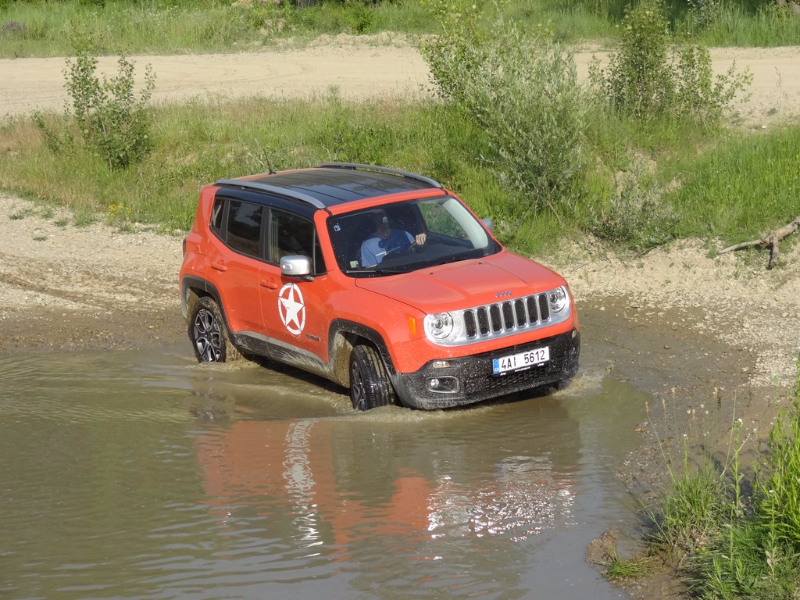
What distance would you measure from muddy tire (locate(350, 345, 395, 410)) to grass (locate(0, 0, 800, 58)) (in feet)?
48.4

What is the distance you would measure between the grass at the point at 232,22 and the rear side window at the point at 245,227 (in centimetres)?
1333

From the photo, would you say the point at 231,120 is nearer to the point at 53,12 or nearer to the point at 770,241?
the point at 770,241

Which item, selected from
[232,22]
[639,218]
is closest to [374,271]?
[639,218]

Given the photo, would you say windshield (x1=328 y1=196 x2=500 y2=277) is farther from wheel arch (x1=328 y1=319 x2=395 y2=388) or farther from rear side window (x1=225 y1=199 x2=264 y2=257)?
rear side window (x1=225 y1=199 x2=264 y2=257)

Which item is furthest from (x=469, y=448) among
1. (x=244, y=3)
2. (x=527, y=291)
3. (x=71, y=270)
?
(x=244, y=3)

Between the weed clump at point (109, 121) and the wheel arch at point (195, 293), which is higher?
the weed clump at point (109, 121)

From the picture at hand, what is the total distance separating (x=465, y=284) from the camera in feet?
27.1

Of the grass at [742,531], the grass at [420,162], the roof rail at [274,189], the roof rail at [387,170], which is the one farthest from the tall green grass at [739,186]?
the grass at [742,531]

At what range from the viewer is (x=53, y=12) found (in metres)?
28.5

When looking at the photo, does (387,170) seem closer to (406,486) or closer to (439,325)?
(439,325)

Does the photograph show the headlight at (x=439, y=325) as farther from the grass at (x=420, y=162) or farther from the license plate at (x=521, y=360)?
the grass at (x=420, y=162)

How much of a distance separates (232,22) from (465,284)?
19.6m

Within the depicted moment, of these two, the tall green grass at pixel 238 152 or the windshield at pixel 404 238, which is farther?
the tall green grass at pixel 238 152

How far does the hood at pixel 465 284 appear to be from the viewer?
26.5 feet
